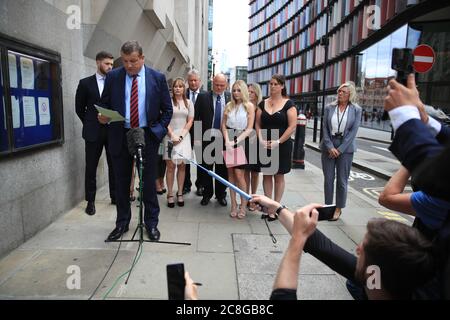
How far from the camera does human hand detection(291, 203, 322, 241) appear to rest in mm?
1553

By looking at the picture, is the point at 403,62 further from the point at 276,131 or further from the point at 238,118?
the point at 238,118

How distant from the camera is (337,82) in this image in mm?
34250

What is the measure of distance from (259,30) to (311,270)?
2868 inches

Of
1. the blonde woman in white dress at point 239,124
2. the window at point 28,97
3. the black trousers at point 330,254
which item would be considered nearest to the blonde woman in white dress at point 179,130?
the blonde woman in white dress at point 239,124

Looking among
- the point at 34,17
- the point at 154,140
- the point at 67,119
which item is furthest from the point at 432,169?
the point at 67,119

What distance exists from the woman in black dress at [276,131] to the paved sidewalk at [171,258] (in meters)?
0.76

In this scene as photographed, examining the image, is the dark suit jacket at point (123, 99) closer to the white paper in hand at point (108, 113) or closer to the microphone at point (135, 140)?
the microphone at point (135, 140)

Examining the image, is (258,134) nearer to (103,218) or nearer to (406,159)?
(103,218)

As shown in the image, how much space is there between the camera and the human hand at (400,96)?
149 cm

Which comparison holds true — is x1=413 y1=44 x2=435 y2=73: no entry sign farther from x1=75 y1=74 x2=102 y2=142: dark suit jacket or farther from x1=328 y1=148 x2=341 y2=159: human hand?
x1=75 y1=74 x2=102 y2=142: dark suit jacket

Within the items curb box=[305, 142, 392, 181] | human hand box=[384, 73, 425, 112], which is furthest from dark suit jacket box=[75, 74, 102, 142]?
curb box=[305, 142, 392, 181]

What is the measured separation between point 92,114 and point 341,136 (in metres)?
3.52

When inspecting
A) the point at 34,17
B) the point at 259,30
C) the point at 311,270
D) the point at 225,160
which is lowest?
the point at 311,270

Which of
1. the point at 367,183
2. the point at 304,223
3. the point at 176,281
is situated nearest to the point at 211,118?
the point at 304,223
